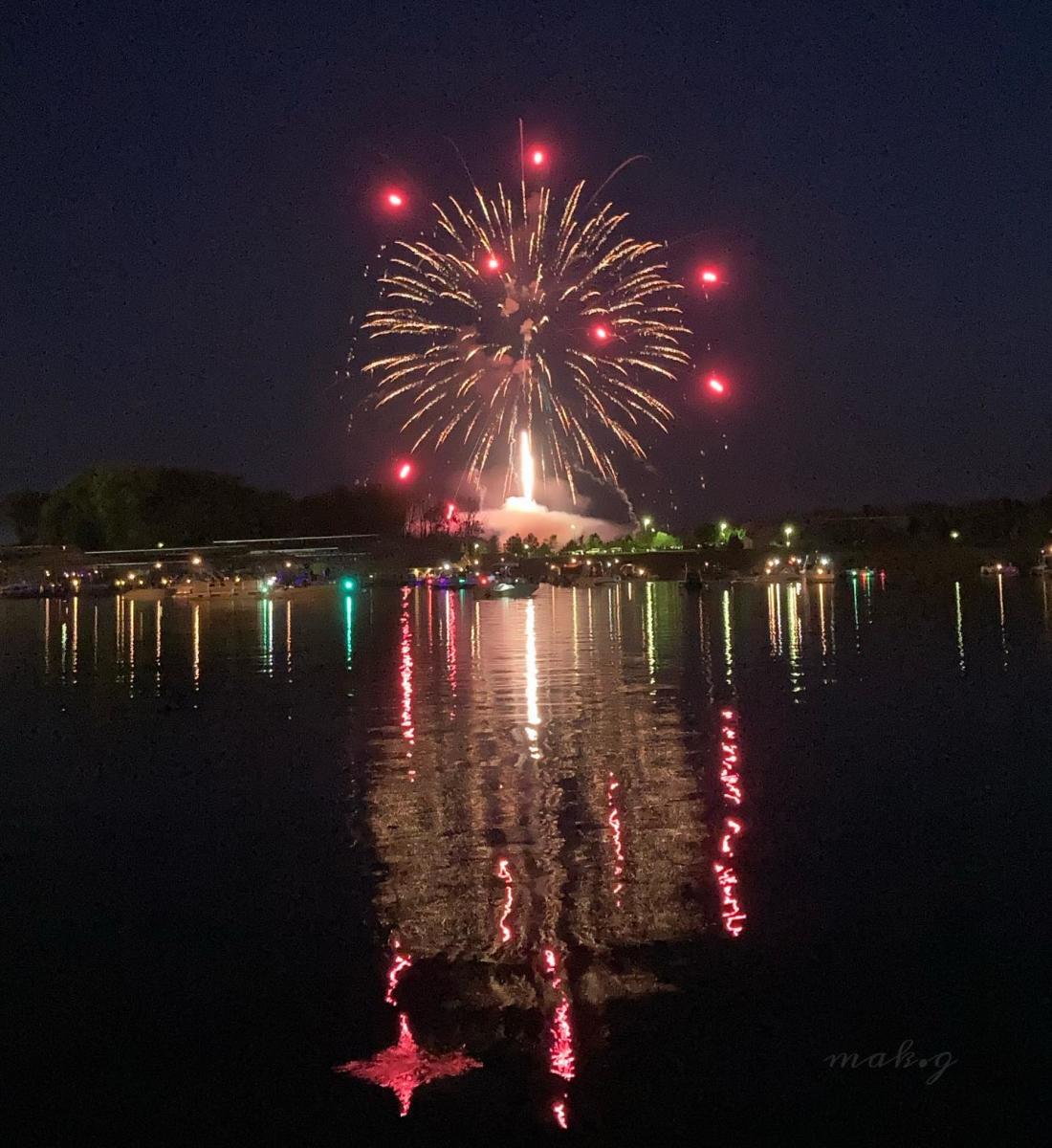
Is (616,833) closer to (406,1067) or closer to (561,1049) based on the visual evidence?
(561,1049)

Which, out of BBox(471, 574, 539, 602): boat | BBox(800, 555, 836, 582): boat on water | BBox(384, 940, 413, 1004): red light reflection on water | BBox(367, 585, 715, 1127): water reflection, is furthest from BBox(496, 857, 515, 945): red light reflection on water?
BBox(800, 555, 836, 582): boat on water

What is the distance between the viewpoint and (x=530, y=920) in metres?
7.50

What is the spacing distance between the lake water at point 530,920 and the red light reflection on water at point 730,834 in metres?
0.04

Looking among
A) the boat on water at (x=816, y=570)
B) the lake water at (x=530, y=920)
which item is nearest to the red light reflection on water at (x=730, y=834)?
the lake water at (x=530, y=920)

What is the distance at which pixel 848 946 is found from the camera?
6977 mm

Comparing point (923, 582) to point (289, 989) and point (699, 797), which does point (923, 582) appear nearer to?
point (699, 797)

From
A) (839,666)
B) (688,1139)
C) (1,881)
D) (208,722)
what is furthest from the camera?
(839,666)

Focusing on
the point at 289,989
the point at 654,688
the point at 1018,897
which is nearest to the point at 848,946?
the point at 1018,897

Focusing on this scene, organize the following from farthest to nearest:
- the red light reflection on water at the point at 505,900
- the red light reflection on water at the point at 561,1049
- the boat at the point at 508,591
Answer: the boat at the point at 508,591
the red light reflection on water at the point at 505,900
the red light reflection on water at the point at 561,1049

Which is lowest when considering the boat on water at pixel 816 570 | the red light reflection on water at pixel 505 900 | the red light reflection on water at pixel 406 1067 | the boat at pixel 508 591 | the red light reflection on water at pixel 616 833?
the red light reflection on water at pixel 406 1067

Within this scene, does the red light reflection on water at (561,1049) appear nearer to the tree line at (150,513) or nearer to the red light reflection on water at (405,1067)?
the red light reflection on water at (405,1067)

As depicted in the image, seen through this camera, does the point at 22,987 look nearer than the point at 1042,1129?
No

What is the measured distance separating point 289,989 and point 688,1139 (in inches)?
95.2

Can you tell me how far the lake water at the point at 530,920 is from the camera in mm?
5223
